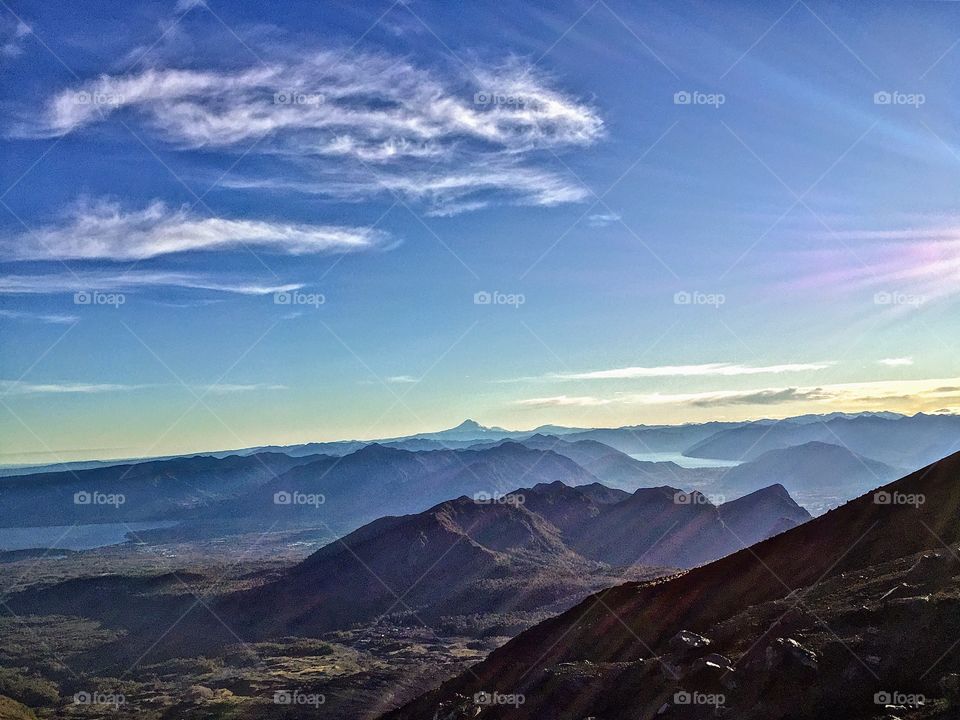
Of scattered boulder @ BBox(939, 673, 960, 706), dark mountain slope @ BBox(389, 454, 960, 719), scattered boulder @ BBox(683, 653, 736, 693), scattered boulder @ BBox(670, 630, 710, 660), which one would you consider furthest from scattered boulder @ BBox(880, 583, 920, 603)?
scattered boulder @ BBox(670, 630, 710, 660)

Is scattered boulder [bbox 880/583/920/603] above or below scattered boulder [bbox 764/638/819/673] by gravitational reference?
above

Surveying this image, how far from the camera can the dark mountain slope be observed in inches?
1780

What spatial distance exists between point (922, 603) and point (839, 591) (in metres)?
10.9

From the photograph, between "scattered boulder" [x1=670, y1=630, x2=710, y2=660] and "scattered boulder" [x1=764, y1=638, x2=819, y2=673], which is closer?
"scattered boulder" [x1=764, y1=638, x2=819, y2=673]

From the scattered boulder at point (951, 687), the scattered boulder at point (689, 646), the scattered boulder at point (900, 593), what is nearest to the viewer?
the scattered boulder at point (951, 687)

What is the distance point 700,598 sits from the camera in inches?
2392

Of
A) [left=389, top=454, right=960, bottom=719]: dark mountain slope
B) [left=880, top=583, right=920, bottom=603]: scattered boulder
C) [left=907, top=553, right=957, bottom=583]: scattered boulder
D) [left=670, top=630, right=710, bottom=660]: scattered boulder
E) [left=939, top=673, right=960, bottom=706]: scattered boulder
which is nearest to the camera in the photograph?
[left=939, top=673, right=960, bottom=706]: scattered boulder

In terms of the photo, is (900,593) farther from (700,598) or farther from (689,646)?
(700,598)

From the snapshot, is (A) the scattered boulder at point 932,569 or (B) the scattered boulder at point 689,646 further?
(B) the scattered boulder at point 689,646

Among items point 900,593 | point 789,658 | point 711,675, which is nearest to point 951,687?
point 789,658

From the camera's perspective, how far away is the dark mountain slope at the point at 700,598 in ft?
148

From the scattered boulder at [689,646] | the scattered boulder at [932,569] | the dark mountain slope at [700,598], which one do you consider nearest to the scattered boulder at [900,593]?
the scattered boulder at [932,569]

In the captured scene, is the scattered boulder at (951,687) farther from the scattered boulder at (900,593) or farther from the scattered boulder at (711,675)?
→ the scattered boulder at (900,593)

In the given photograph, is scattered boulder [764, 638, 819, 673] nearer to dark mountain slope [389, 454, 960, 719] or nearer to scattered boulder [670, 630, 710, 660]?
scattered boulder [670, 630, 710, 660]
